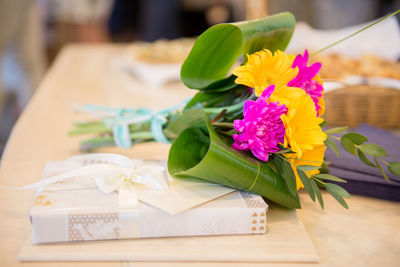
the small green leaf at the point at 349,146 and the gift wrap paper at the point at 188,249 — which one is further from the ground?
the small green leaf at the point at 349,146

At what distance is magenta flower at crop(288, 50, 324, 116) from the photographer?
0.56 metres

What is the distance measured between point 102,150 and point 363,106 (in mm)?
580

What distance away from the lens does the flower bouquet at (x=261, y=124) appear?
1.69ft

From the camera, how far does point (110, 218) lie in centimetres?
49

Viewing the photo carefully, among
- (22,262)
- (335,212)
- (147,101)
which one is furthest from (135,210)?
(147,101)

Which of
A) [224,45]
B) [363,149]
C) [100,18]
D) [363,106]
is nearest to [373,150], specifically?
[363,149]

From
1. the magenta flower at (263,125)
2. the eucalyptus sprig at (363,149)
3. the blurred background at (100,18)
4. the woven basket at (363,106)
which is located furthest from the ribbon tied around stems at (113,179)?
the blurred background at (100,18)

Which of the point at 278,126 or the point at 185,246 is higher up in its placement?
the point at 278,126

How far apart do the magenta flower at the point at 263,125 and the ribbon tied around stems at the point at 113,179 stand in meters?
0.13

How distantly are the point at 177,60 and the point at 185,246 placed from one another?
0.98 meters

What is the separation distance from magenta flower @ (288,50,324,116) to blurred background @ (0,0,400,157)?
407 mm

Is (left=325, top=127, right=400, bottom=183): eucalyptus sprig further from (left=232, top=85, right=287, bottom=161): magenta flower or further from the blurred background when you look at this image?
the blurred background

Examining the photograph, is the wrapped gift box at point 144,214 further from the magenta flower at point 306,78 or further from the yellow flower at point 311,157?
the magenta flower at point 306,78

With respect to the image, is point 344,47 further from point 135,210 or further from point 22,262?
point 22,262
